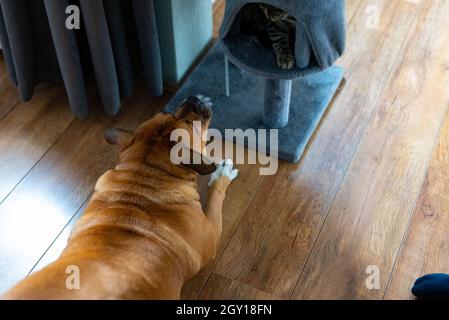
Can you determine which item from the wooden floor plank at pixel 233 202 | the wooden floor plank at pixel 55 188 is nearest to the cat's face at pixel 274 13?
the wooden floor plank at pixel 233 202

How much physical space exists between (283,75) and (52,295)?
1.03m

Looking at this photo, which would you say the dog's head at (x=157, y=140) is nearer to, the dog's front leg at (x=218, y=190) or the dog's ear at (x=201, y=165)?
the dog's ear at (x=201, y=165)

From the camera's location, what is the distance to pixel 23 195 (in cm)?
201

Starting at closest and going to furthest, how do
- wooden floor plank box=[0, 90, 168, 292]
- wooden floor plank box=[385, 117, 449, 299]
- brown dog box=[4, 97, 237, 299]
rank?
brown dog box=[4, 97, 237, 299]
wooden floor plank box=[385, 117, 449, 299]
wooden floor plank box=[0, 90, 168, 292]

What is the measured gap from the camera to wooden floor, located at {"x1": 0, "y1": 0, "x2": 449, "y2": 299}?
180 centimetres

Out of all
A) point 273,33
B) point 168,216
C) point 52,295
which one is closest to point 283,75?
point 273,33

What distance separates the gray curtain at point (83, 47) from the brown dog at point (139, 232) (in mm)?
502

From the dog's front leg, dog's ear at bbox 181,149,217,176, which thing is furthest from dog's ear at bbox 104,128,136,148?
the dog's front leg

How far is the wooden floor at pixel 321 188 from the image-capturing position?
1796 millimetres

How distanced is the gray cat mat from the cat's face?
19.1 inches

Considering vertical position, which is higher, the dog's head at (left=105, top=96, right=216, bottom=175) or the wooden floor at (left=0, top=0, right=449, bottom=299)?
the dog's head at (left=105, top=96, right=216, bottom=175)

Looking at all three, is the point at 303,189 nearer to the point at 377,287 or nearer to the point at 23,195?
the point at 377,287

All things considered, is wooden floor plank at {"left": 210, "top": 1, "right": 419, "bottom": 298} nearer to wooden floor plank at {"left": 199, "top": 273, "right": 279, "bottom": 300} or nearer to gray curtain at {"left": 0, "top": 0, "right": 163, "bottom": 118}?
wooden floor plank at {"left": 199, "top": 273, "right": 279, "bottom": 300}
